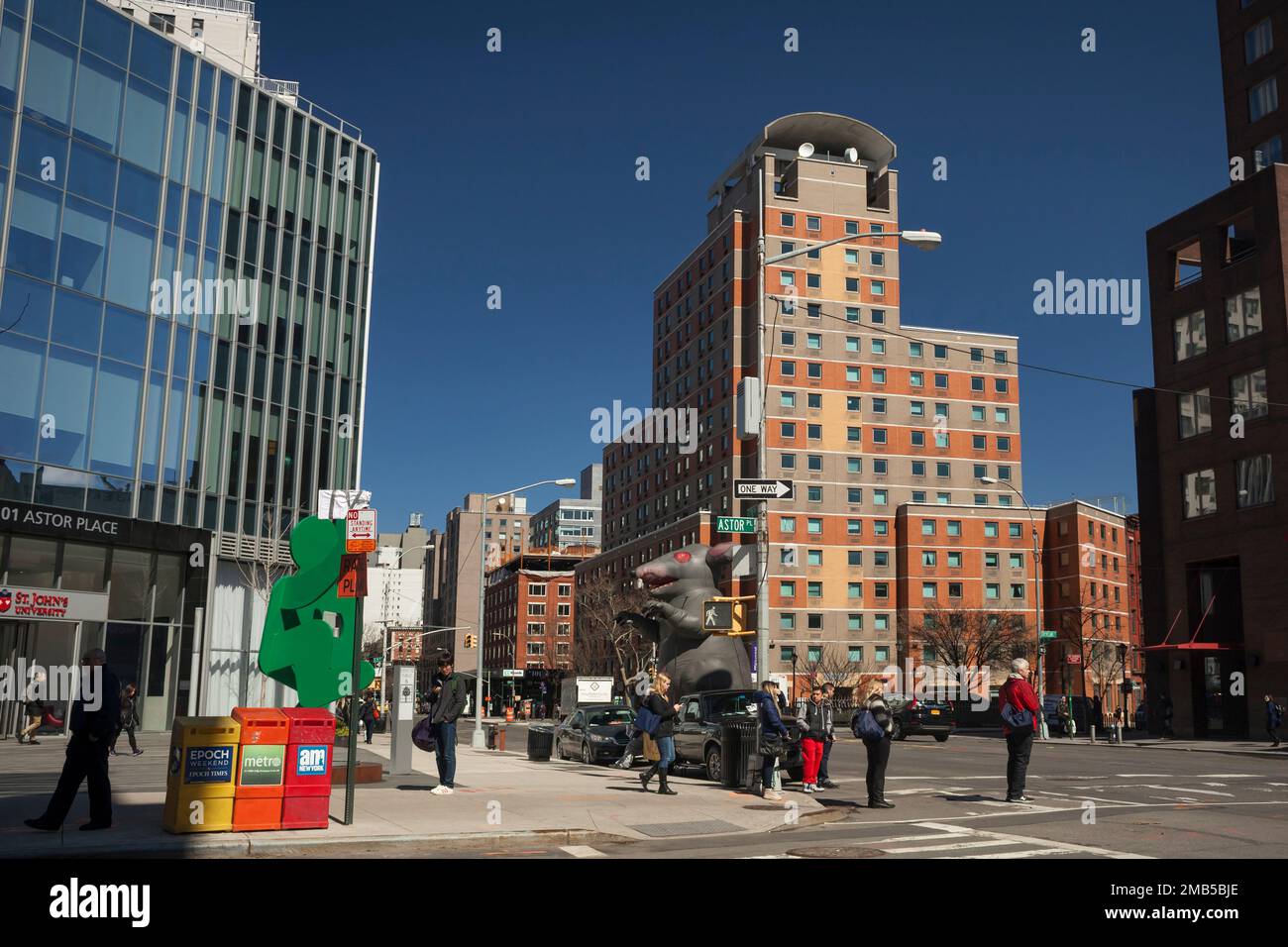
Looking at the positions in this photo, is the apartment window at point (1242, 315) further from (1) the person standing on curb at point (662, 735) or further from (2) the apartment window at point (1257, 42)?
(1) the person standing on curb at point (662, 735)

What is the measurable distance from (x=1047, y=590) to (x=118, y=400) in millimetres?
75356

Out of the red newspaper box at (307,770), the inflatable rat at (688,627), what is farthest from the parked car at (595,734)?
the red newspaper box at (307,770)

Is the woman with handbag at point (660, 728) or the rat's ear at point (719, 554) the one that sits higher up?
the rat's ear at point (719, 554)

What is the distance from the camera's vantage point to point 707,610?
773 inches

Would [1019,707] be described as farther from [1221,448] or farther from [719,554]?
[1221,448]

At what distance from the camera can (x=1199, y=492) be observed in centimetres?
4538

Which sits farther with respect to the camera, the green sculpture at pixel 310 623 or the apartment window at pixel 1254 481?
the apartment window at pixel 1254 481

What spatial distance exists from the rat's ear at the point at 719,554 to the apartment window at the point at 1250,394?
2655 centimetres

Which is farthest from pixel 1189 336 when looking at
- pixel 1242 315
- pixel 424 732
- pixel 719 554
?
pixel 424 732

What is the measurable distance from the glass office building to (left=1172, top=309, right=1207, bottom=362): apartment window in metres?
34.3

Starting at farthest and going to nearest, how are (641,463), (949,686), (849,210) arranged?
(641,463), (849,210), (949,686)

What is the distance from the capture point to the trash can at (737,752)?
1738 cm
